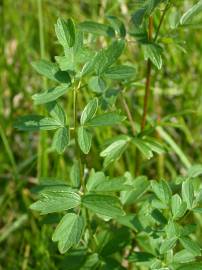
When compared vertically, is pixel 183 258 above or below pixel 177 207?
below

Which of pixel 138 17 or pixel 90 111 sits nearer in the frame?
pixel 90 111

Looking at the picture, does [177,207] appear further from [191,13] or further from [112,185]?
[191,13]

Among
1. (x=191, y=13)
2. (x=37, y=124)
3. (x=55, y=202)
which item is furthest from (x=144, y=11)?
(x=55, y=202)

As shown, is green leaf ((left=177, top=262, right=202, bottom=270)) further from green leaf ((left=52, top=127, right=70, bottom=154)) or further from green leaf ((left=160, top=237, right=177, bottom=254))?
green leaf ((left=52, top=127, right=70, bottom=154))

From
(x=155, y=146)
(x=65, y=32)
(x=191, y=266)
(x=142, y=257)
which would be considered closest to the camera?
(x=65, y=32)

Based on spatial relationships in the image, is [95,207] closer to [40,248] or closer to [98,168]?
[40,248]

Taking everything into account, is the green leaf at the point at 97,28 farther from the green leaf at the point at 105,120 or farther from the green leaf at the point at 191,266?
the green leaf at the point at 191,266

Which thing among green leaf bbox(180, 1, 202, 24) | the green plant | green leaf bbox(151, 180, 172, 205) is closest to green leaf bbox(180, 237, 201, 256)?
the green plant

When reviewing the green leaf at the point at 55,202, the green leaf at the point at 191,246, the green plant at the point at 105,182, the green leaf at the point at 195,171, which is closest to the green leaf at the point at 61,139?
the green plant at the point at 105,182
